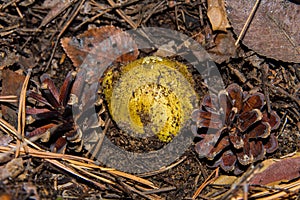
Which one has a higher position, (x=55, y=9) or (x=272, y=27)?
(x=55, y=9)

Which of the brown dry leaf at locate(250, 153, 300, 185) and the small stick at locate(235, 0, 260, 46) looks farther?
the small stick at locate(235, 0, 260, 46)

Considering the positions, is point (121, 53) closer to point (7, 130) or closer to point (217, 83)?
point (217, 83)

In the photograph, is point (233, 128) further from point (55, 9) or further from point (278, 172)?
point (55, 9)

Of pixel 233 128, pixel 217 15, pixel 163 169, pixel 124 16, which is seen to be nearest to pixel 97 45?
pixel 124 16

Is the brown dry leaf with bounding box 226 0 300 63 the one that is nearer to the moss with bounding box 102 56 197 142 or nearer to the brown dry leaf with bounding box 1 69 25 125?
the moss with bounding box 102 56 197 142

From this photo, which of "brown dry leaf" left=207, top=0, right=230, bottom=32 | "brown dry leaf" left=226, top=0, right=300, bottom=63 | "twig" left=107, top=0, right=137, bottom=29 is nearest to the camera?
"brown dry leaf" left=226, top=0, right=300, bottom=63

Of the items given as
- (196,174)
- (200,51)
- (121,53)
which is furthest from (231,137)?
(121,53)

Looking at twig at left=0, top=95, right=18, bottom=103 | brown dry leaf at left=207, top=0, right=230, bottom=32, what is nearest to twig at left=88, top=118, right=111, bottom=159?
twig at left=0, top=95, right=18, bottom=103
